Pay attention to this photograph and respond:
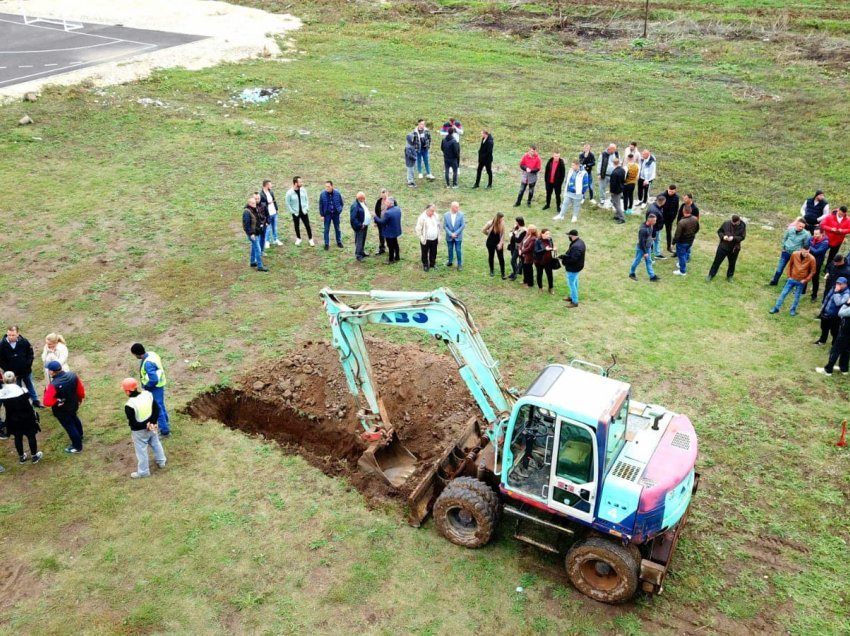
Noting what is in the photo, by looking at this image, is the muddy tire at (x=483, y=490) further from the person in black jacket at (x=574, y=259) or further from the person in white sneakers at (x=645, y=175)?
the person in white sneakers at (x=645, y=175)

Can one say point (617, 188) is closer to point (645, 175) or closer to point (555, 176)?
point (645, 175)

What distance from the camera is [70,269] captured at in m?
16.2

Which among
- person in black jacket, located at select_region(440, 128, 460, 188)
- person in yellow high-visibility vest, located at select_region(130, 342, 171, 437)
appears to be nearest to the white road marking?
person in black jacket, located at select_region(440, 128, 460, 188)

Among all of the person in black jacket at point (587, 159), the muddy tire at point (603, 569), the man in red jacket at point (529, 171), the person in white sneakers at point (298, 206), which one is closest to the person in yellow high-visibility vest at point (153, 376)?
the muddy tire at point (603, 569)

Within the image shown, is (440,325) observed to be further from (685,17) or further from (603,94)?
(685,17)

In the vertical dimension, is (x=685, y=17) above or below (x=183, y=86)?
above

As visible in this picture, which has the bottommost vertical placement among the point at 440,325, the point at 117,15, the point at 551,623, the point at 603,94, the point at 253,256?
the point at 551,623

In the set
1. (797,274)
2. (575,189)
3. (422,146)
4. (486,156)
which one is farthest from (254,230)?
(797,274)

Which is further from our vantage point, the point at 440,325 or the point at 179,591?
the point at 440,325

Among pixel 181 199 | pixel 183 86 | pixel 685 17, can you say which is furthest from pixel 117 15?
pixel 685 17

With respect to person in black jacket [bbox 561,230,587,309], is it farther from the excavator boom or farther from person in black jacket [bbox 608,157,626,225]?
the excavator boom

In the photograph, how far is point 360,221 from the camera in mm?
16547

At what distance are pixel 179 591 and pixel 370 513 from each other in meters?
2.66

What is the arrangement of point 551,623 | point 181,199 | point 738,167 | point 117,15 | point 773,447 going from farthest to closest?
1. point 117,15
2. point 738,167
3. point 181,199
4. point 773,447
5. point 551,623
